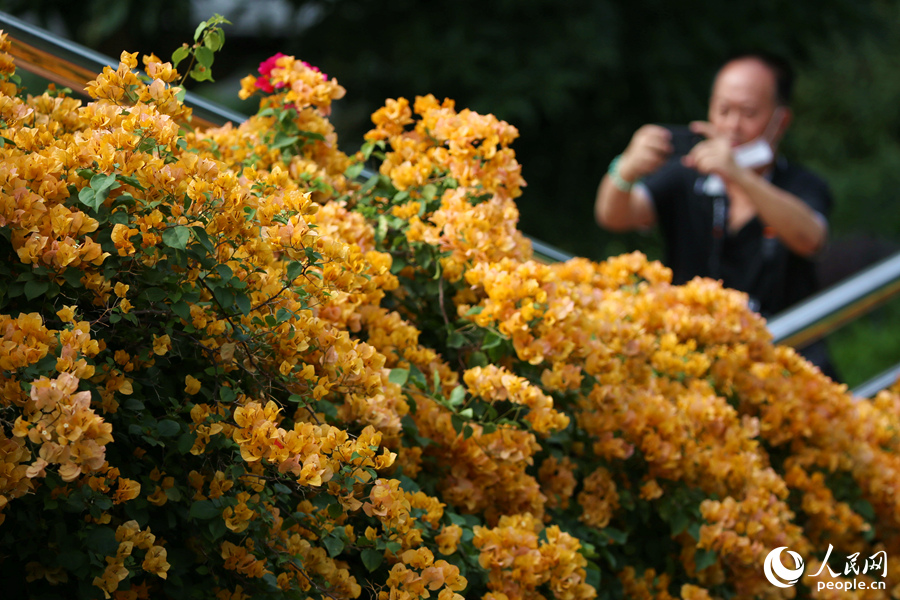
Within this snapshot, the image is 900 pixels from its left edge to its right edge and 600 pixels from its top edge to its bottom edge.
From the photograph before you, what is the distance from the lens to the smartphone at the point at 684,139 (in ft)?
10.8

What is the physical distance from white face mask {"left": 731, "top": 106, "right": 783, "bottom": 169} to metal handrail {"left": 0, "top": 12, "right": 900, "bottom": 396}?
0.54 meters

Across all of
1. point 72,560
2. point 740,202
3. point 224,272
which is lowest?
point 72,560

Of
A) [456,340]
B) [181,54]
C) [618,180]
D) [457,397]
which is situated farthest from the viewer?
[618,180]

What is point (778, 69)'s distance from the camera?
3.34 meters

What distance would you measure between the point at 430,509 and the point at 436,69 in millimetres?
4564

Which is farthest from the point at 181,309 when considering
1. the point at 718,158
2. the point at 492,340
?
the point at 718,158

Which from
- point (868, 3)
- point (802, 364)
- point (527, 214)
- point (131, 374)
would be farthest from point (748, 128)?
point (868, 3)

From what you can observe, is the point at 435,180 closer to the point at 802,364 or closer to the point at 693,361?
the point at 693,361

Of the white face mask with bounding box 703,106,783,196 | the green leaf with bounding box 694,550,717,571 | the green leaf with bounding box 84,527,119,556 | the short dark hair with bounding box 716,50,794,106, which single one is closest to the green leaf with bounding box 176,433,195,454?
the green leaf with bounding box 84,527,119,556

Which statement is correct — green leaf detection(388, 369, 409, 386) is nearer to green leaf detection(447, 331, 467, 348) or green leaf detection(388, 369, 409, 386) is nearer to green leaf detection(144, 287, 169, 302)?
green leaf detection(447, 331, 467, 348)

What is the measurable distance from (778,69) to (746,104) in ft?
0.69

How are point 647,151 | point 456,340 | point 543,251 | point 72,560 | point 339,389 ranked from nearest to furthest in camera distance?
1. point 72,560
2. point 339,389
3. point 456,340
4. point 543,251
5. point 647,151

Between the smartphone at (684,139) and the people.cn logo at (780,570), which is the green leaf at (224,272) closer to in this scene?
the people.cn logo at (780,570)

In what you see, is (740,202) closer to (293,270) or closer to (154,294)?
(293,270)
